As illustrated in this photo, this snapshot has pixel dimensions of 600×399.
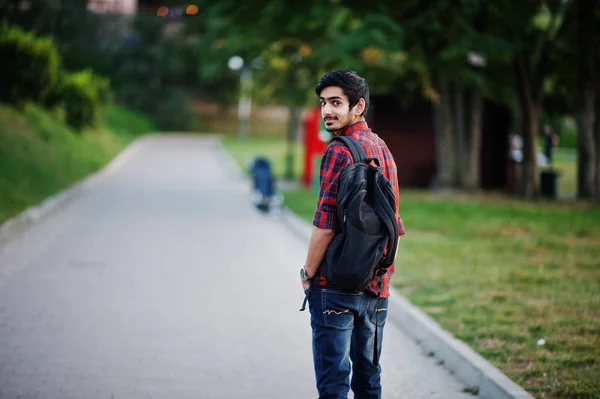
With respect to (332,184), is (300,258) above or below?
below

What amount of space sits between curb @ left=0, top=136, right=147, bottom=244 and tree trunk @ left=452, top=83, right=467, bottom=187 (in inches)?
359

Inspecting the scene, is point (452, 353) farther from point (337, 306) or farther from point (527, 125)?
point (527, 125)

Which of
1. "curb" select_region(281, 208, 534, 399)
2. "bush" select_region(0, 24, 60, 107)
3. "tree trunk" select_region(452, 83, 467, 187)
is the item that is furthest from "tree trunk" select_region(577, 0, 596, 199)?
"bush" select_region(0, 24, 60, 107)

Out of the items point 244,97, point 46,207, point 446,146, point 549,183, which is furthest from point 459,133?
point 244,97

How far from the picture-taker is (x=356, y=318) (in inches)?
173

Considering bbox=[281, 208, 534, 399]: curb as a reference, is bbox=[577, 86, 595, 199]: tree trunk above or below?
Result: above

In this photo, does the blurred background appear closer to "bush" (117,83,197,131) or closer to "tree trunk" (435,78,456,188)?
"tree trunk" (435,78,456,188)

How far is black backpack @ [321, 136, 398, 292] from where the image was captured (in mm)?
4125

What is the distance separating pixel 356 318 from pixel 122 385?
2.26 m

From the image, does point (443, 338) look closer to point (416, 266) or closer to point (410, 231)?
point (416, 266)

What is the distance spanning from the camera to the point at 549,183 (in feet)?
76.8

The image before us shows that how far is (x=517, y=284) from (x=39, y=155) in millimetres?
16521

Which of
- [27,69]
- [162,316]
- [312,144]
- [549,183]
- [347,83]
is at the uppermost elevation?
[27,69]

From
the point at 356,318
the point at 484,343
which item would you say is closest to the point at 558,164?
the point at 484,343
